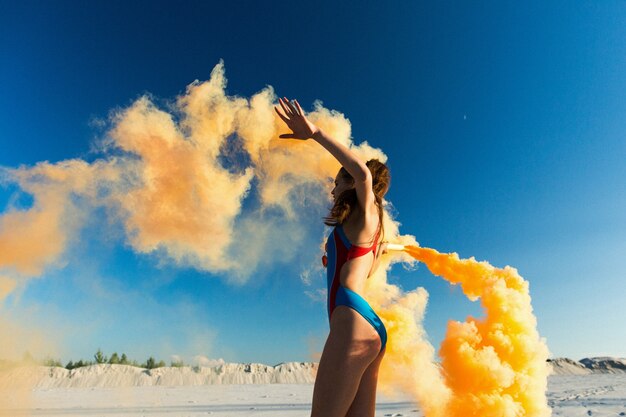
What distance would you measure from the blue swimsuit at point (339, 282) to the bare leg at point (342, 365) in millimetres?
91

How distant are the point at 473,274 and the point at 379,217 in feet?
22.6

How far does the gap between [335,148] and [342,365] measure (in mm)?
1298

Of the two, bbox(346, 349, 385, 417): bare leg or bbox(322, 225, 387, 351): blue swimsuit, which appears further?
bbox(346, 349, 385, 417): bare leg

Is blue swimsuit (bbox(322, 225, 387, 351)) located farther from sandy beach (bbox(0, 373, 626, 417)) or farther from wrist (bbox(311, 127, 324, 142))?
sandy beach (bbox(0, 373, 626, 417))

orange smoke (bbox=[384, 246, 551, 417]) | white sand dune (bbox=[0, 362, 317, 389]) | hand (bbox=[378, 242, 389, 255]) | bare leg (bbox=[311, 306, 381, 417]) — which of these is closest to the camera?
bare leg (bbox=[311, 306, 381, 417])

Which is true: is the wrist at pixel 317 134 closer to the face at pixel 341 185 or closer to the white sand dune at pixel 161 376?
the face at pixel 341 185

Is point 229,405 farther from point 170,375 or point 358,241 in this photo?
point 170,375

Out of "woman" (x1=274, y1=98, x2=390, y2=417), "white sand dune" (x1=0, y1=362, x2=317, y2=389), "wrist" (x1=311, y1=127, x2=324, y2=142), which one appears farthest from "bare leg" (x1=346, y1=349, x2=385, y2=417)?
"white sand dune" (x1=0, y1=362, x2=317, y2=389)

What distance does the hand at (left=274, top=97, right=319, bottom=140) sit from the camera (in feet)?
9.42

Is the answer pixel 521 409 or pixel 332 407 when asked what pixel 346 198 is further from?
pixel 521 409

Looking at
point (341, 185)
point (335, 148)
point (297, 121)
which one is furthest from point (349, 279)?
point (297, 121)

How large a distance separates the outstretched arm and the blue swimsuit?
300 millimetres

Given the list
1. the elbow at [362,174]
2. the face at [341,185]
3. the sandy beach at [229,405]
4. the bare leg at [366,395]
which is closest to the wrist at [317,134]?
the elbow at [362,174]

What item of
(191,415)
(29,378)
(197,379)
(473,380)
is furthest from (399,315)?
(197,379)
